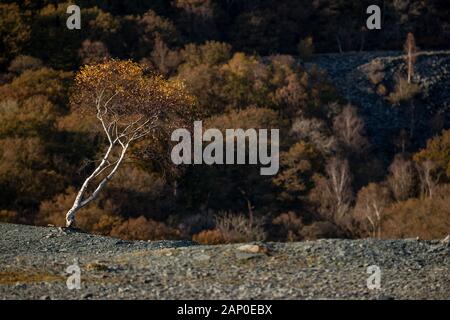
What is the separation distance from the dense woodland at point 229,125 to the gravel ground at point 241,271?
927 cm

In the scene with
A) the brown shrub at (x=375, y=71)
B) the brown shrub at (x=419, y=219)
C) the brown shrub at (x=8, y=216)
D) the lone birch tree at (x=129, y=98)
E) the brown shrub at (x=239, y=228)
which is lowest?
the brown shrub at (x=239, y=228)

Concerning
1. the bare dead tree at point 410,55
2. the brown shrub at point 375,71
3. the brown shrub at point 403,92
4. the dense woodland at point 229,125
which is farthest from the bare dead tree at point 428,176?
the bare dead tree at point 410,55

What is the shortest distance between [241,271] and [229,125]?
5901 cm

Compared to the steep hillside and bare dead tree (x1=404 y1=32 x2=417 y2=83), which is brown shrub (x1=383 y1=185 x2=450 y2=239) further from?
bare dead tree (x1=404 y1=32 x2=417 y2=83)

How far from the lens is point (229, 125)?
80.1 meters

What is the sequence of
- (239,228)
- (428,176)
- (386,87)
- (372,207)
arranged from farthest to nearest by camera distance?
(386,87) → (428,176) → (372,207) → (239,228)

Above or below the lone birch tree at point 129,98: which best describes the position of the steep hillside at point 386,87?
below

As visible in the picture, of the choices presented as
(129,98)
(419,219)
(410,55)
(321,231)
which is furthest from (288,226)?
(410,55)

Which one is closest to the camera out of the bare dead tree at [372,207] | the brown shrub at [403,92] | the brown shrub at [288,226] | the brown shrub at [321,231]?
the brown shrub at [288,226]

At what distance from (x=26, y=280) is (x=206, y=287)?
14.5ft

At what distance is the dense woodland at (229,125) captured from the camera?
58.8 meters

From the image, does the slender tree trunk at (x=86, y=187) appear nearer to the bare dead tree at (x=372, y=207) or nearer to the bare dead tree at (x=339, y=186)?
the bare dead tree at (x=372, y=207)

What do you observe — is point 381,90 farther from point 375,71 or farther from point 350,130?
point 350,130
